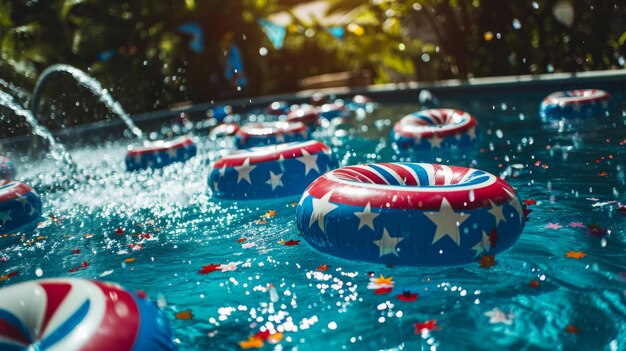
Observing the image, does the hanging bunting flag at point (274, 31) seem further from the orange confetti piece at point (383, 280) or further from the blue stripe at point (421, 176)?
the orange confetti piece at point (383, 280)

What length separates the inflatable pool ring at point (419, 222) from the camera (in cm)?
401

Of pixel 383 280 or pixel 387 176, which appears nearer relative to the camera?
pixel 383 280

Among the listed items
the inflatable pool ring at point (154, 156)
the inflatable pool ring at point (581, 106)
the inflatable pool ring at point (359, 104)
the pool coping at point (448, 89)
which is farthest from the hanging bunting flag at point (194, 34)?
the inflatable pool ring at point (581, 106)

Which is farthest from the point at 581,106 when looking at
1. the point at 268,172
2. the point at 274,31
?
the point at 274,31

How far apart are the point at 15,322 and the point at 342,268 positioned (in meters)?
2.23

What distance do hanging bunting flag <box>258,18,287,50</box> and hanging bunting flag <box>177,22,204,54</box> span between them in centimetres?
219

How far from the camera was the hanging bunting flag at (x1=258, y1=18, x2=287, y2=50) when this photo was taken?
66.6ft

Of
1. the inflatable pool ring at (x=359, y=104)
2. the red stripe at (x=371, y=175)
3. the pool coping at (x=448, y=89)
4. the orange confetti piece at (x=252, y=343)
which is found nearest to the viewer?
the orange confetti piece at (x=252, y=343)

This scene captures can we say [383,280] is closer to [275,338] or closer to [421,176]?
[275,338]

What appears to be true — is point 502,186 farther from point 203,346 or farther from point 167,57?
point 167,57

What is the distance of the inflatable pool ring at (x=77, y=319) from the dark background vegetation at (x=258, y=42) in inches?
561

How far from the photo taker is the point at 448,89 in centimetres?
1622

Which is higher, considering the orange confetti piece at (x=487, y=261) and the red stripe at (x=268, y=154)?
the red stripe at (x=268, y=154)

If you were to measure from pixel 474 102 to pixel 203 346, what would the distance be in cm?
1257
